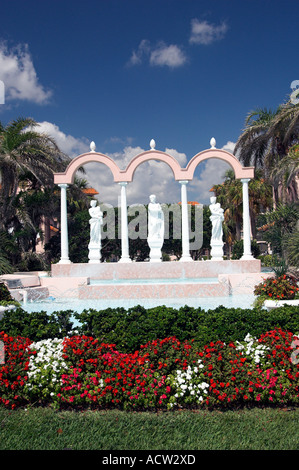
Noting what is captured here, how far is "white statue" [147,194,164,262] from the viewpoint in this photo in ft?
53.7

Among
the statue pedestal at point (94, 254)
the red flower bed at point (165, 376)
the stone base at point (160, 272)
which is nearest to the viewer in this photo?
the red flower bed at point (165, 376)

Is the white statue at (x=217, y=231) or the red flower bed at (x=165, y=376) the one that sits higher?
the white statue at (x=217, y=231)

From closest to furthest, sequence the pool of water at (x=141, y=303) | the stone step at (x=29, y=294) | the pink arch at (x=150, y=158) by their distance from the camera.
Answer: the pool of water at (x=141, y=303) → the stone step at (x=29, y=294) → the pink arch at (x=150, y=158)

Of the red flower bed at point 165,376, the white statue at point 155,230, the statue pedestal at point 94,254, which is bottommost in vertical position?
the red flower bed at point 165,376

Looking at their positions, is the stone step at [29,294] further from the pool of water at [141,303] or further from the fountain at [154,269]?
the fountain at [154,269]

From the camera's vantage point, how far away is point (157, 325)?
16.9ft

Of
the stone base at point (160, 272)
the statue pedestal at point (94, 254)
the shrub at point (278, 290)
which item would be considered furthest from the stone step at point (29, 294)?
the shrub at point (278, 290)

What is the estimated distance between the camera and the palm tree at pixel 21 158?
16.4 meters

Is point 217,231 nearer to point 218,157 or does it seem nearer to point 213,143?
point 218,157

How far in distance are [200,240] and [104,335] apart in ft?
79.3

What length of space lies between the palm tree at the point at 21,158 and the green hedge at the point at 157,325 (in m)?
12.1

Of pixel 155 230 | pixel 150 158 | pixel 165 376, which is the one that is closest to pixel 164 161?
pixel 150 158

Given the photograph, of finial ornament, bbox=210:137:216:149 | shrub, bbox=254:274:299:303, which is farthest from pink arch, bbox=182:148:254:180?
shrub, bbox=254:274:299:303
